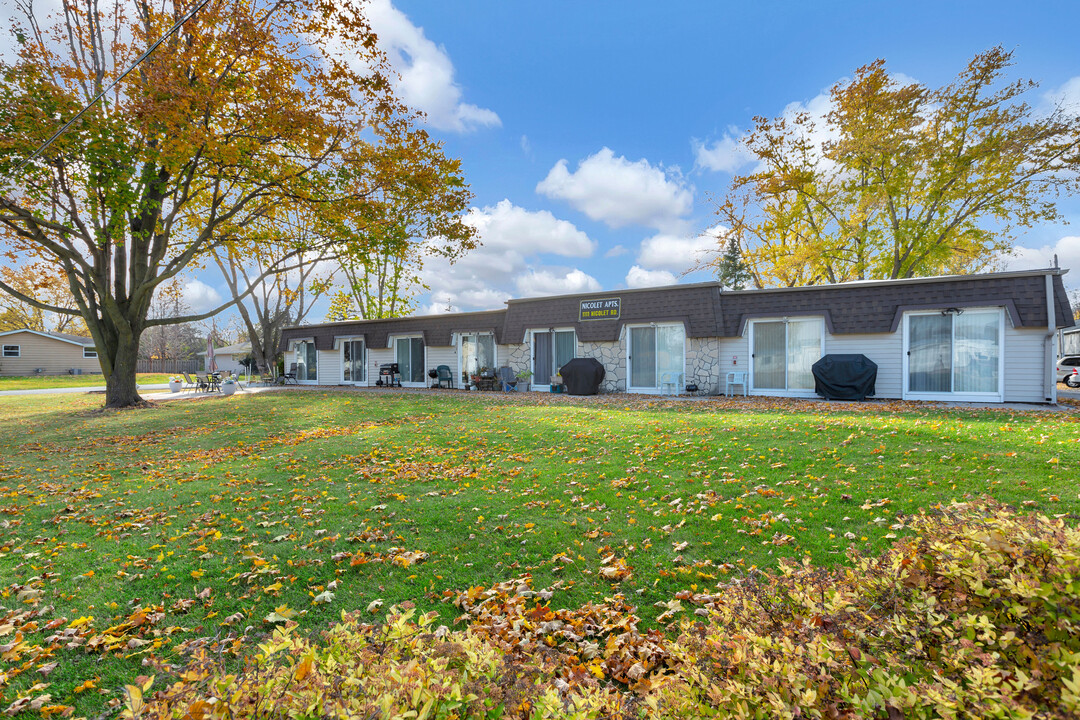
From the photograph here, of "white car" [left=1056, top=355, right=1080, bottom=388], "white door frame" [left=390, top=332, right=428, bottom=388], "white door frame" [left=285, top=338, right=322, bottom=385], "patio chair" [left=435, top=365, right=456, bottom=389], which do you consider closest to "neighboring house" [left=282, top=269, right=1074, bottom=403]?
"patio chair" [left=435, top=365, right=456, bottom=389]

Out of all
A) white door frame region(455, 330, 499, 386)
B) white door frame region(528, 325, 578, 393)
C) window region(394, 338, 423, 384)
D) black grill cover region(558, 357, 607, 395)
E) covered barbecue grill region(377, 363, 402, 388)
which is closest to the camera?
black grill cover region(558, 357, 607, 395)

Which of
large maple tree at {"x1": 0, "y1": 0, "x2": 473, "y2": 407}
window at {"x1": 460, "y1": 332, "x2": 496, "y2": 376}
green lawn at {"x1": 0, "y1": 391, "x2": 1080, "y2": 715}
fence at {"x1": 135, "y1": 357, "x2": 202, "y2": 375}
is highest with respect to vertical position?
large maple tree at {"x1": 0, "y1": 0, "x2": 473, "y2": 407}

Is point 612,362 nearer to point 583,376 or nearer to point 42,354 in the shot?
point 583,376

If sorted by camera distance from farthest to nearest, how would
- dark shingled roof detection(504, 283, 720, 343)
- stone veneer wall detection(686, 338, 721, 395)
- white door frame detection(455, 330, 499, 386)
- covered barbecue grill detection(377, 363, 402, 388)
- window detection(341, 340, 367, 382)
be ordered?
1. window detection(341, 340, 367, 382)
2. covered barbecue grill detection(377, 363, 402, 388)
3. white door frame detection(455, 330, 499, 386)
4. stone veneer wall detection(686, 338, 721, 395)
5. dark shingled roof detection(504, 283, 720, 343)

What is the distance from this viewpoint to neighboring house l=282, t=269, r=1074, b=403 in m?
12.3

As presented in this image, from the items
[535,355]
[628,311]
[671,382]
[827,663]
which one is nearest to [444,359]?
[535,355]

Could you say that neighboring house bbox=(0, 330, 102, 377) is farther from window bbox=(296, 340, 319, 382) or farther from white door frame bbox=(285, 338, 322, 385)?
window bbox=(296, 340, 319, 382)

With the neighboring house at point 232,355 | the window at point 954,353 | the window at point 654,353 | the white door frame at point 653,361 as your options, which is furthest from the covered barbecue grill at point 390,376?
the neighboring house at point 232,355

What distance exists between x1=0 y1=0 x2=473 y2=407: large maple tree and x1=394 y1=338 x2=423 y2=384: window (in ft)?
21.6

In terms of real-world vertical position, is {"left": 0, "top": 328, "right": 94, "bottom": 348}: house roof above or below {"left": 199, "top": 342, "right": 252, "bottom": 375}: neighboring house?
above

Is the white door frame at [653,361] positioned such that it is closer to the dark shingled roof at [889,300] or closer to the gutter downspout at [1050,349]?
the dark shingled roof at [889,300]

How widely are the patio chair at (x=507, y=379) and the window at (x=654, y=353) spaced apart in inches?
191

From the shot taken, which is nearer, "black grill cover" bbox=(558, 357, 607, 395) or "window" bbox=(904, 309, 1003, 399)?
"window" bbox=(904, 309, 1003, 399)

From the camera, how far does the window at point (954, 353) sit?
12.7 meters
